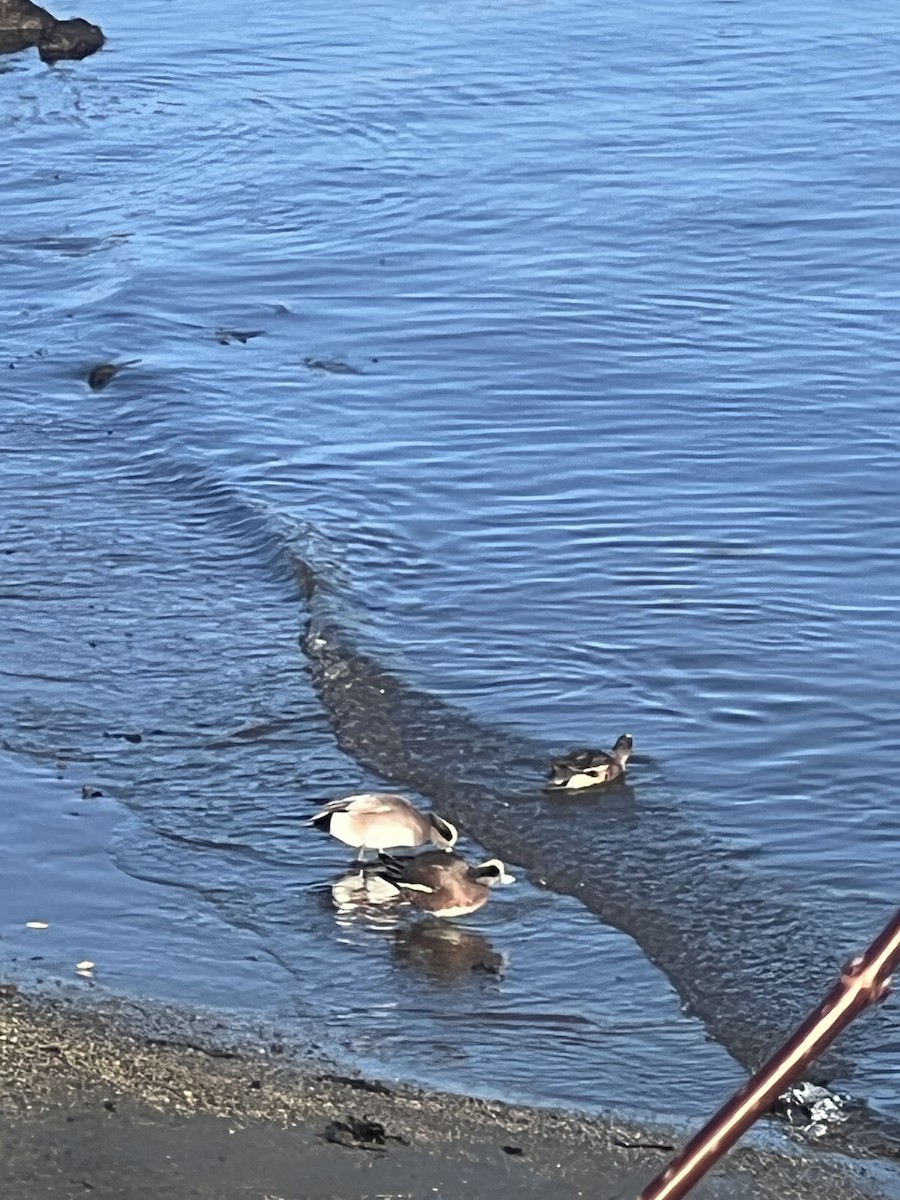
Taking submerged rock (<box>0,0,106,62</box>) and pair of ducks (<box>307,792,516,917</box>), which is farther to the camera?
submerged rock (<box>0,0,106,62</box>)

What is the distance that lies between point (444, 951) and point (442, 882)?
0.23 metres

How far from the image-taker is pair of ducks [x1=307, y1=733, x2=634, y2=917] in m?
6.96

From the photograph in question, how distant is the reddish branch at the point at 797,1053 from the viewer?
1147mm

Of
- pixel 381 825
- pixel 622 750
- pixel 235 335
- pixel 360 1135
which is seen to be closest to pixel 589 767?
pixel 622 750

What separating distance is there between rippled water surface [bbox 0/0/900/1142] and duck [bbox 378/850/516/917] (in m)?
0.11

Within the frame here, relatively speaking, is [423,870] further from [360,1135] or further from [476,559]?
[476,559]

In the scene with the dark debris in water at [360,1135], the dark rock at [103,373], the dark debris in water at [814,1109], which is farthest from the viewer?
the dark rock at [103,373]

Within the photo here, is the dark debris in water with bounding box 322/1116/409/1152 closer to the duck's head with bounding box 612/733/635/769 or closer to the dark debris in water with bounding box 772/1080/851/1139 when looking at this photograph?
the dark debris in water with bounding box 772/1080/851/1139

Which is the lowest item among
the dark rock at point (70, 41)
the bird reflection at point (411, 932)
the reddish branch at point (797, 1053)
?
the bird reflection at point (411, 932)

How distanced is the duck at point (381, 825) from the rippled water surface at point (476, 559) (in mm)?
263

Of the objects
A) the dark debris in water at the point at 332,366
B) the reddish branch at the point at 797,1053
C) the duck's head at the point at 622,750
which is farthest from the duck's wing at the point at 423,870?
the dark debris in water at the point at 332,366

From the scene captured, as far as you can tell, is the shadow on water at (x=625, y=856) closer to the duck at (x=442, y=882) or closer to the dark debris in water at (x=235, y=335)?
the duck at (x=442, y=882)

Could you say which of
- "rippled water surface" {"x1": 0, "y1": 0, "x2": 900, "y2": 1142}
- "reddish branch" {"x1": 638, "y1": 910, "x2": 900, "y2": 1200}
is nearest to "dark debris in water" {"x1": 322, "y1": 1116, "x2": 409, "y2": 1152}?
"rippled water surface" {"x1": 0, "y1": 0, "x2": 900, "y2": 1142}

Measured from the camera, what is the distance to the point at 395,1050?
624 centimetres
